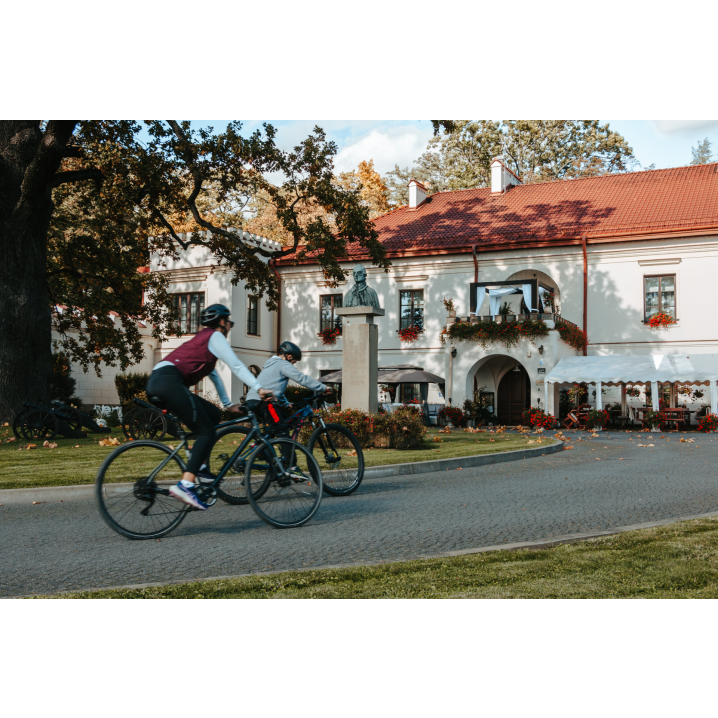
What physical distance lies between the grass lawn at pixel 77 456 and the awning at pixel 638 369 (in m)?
8.99

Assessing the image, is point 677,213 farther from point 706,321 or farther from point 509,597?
point 509,597

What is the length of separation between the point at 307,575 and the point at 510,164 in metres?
45.9

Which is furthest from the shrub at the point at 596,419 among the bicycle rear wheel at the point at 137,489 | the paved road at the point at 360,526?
the bicycle rear wheel at the point at 137,489

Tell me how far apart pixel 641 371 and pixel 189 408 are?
22.8m

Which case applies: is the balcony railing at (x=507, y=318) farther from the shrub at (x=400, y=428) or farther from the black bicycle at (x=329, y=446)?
the black bicycle at (x=329, y=446)

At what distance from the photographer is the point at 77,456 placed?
13414 millimetres

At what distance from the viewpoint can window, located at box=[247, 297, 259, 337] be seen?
111ft

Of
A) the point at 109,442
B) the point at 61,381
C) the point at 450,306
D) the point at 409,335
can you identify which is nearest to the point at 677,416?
the point at 450,306

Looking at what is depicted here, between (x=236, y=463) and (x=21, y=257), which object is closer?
(x=236, y=463)

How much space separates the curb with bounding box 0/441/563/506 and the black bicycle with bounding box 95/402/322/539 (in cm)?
274

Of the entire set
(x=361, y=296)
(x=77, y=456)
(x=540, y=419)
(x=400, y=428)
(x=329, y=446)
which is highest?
(x=361, y=296)

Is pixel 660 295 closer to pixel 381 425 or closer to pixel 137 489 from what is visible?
pixel 381 425

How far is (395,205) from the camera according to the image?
5222 centimetres

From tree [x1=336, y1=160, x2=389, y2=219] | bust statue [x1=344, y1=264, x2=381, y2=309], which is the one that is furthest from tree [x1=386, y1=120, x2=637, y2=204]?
bust statue [x1=344, y1=264, x2=381, y2=309]
